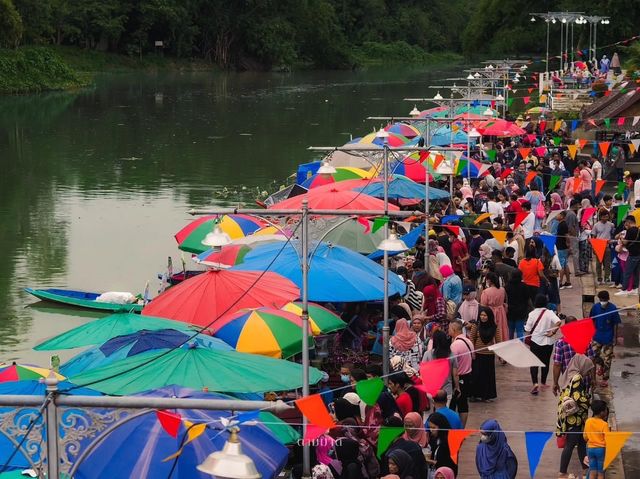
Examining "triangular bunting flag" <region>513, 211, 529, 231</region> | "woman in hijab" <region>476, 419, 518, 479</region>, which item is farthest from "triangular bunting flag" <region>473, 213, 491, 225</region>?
"woman in hijab" <region>476, 419, 518, 479</region>

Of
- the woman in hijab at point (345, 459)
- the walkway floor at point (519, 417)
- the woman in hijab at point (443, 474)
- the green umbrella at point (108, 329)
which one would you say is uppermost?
the green umbrella at point (108, 329)

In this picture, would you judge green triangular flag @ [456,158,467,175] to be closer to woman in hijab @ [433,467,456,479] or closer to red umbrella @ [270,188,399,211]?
red umbrella @ [270,188,399,211]

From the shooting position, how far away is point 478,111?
39.4m

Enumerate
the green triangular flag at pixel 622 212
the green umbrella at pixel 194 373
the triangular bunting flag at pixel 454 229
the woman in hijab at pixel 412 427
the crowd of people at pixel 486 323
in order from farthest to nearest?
the green triangular flag at pixel 622 212 < the triangular bunting flag at pixel 454 229 < the green umbrella at pixel 194 373 < the crowd of people at pixel 486 323 < the woman in hijab at pixel 412 427

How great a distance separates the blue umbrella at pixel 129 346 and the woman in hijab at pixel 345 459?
2.15 metres

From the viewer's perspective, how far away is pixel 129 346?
1279cm

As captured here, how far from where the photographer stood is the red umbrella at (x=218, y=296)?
1523 cm

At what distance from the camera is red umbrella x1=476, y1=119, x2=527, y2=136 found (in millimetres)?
32000

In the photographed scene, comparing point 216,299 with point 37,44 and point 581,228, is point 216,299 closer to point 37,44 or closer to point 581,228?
point 581,228

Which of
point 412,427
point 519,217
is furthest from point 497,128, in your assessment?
point 412,427

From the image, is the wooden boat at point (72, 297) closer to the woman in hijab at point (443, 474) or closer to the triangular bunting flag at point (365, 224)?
the triangular bunting flag at point (365, 224)

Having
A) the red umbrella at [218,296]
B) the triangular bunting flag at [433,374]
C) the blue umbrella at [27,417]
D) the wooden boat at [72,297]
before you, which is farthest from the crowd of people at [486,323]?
the wooden boat at [72,297]

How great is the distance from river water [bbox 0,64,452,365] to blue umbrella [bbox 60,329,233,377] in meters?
6.16

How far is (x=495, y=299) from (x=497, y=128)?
1753cm
